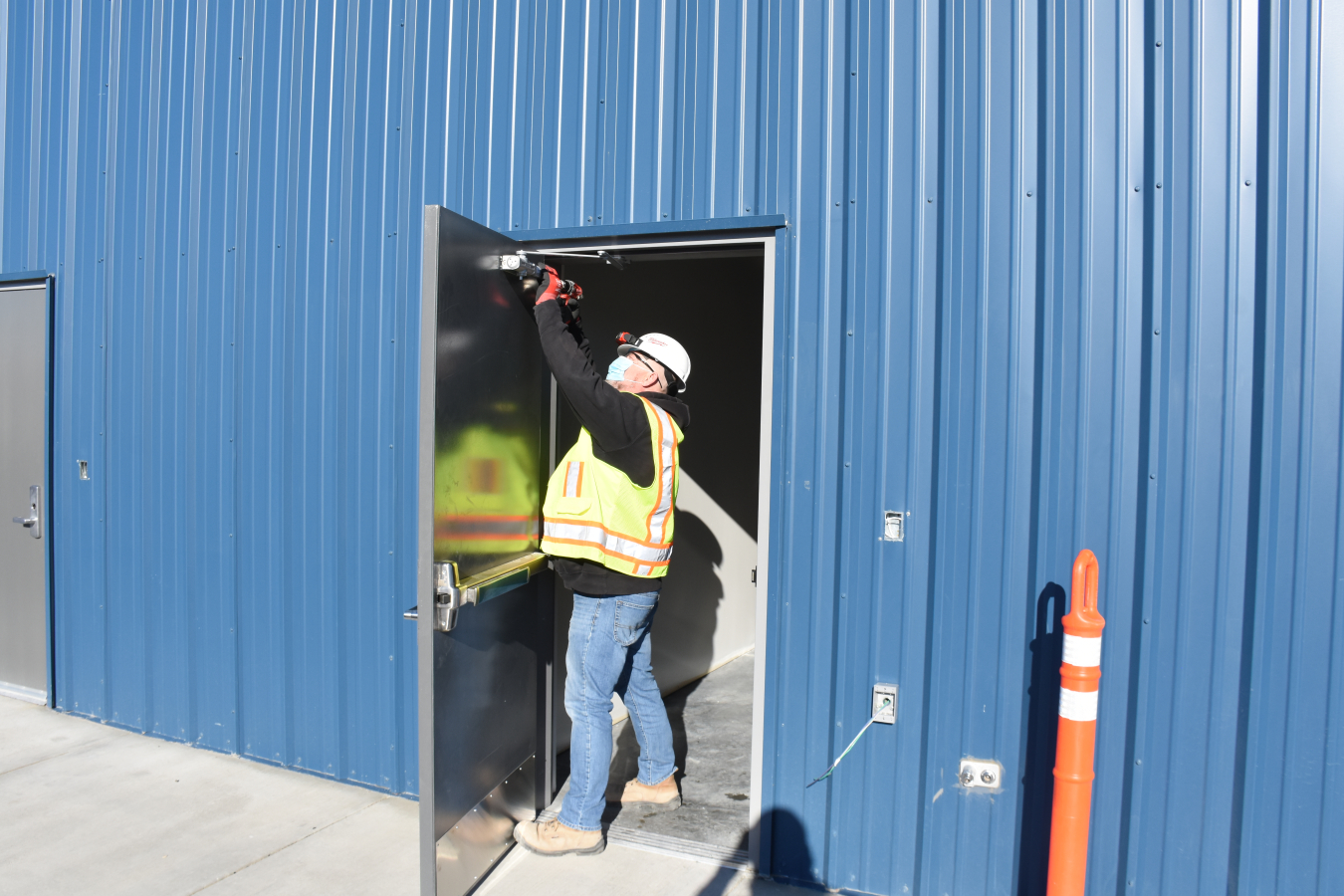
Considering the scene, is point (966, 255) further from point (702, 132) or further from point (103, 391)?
point (103, 391)

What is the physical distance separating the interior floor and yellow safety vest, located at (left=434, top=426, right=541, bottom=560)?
1.28 metres

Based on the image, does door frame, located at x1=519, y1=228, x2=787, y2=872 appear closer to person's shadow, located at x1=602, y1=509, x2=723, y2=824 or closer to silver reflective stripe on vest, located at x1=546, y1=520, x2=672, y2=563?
silver reflective stripe on vest, located at x1=546, y1=520, x2=672, y2=563

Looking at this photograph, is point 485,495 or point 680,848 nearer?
point 485,495

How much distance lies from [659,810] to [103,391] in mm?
3534

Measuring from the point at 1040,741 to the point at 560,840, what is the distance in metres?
1.77

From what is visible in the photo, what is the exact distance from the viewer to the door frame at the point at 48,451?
4.39 metres

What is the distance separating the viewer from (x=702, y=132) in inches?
120

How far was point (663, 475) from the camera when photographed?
2975 mm

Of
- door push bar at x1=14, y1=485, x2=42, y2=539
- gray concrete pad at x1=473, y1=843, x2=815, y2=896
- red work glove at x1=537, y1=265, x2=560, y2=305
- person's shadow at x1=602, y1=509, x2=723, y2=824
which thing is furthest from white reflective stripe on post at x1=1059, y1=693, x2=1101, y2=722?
door push bar at x1=14, y1=485, x2=42, y2=539

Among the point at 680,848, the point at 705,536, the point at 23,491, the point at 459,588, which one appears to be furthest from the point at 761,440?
the point at 23,491

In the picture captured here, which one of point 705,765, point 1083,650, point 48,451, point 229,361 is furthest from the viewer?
point 48,451

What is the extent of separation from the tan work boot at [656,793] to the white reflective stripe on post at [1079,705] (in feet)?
5.68

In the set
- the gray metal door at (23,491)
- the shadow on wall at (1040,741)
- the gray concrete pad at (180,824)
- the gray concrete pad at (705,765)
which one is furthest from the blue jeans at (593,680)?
the gray metal door at (23,491)

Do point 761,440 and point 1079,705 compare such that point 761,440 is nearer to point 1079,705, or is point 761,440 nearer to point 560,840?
point 1079,705
